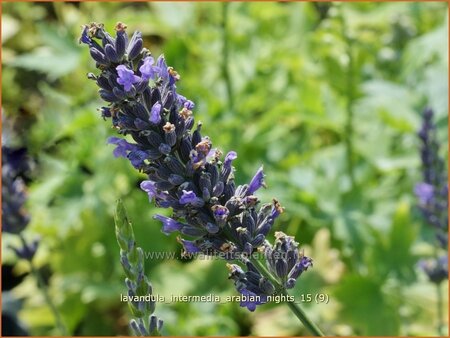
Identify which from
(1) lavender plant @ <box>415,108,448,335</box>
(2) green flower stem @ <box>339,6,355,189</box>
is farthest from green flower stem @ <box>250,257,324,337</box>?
(2) green flower stem @ <box>339,6,355,189</box>

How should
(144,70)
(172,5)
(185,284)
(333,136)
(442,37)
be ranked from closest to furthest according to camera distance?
(144,70), (442,37), (185,284), (172,5), (333,136)

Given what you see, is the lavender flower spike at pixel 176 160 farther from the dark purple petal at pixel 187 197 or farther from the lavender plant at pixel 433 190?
the lavender plant at pixel 433 190

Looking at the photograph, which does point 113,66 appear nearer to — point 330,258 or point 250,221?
point 250,221

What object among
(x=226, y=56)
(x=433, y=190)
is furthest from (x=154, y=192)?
(x=226, y=56)

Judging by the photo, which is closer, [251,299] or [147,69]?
[147,69]

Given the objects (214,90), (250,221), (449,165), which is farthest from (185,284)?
(250,221)

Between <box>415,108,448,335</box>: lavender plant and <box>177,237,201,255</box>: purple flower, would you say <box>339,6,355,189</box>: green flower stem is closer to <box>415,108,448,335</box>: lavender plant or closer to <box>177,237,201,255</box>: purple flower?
<box>415,108,448,335</box>: lavender plant

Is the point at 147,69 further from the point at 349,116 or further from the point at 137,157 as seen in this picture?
the point at 349,116
